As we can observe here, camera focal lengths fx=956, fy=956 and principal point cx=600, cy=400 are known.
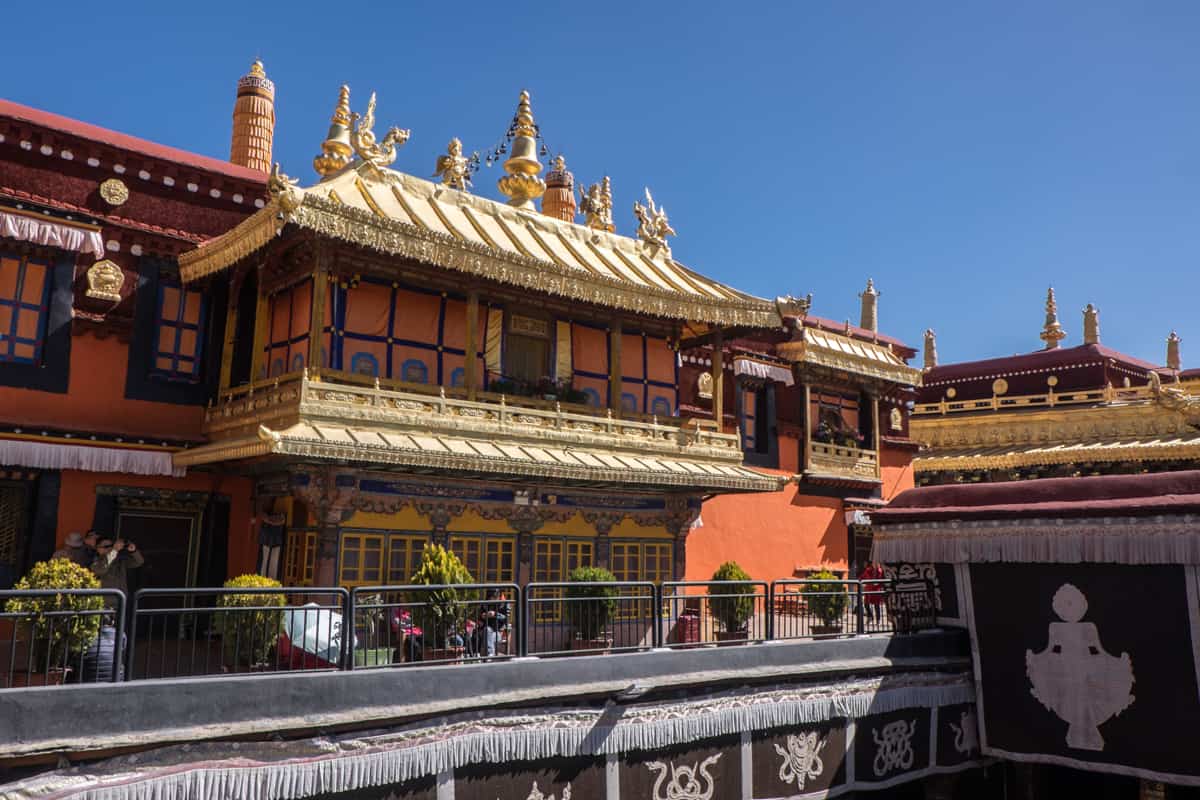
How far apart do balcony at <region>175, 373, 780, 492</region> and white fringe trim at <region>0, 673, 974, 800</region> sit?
19.6 ft

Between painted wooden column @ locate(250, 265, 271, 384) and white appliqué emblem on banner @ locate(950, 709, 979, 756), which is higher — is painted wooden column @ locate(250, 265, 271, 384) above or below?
above

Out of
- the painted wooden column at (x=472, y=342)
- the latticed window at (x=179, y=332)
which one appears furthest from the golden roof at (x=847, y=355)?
the latticed window at (x=179, y=332)

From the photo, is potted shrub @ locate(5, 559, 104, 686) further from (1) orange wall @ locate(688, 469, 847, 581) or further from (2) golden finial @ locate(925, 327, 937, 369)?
(2) golden finial @ locate(925, 327, 937, 369)

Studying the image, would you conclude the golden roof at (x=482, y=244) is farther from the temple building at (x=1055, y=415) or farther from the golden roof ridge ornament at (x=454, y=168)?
Result: the temple building at (x=1055, y=415)

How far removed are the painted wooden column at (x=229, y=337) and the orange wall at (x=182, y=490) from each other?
5.81 feet

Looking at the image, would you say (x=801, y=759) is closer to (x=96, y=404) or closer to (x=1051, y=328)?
(x=96, y=404)

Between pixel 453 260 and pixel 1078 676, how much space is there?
1140 centimetres

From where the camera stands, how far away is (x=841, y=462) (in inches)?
1041

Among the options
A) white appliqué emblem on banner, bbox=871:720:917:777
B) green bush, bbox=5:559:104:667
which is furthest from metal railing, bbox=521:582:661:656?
green bush, bbox=5:559:104:667

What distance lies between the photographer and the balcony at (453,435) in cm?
1473

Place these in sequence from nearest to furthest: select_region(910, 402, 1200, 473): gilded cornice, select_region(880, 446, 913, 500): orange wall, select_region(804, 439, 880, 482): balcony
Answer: select_region(804, 439, 880, 482): balcony → select_region(880, 446, 913, 500): orange wall → select_region(910, 402, 1200, 473): gilded cornice

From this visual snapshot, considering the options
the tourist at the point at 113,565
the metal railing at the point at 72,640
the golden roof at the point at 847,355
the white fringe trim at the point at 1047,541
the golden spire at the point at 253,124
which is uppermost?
the golden spire at the point at 253,124

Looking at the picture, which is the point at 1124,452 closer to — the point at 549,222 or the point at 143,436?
the point at 549,222

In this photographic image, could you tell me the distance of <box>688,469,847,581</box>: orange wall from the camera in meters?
23.1
